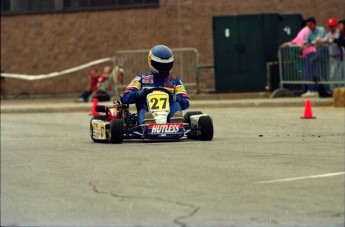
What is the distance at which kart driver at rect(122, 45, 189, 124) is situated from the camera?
8281 mm

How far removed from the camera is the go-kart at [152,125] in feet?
29.1

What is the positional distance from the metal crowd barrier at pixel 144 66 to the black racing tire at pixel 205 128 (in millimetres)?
292

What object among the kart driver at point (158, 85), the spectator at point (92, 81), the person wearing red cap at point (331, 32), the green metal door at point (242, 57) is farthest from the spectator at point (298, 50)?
the spectator at point (92, 81)

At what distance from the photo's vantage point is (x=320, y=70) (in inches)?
400

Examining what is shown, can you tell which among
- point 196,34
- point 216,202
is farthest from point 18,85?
point 216,202

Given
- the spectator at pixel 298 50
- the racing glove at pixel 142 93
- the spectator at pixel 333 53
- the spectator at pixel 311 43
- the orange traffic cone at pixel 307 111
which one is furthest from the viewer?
the orange traffic cone at pixel 307 111

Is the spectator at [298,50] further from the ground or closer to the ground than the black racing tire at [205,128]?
further from the ground

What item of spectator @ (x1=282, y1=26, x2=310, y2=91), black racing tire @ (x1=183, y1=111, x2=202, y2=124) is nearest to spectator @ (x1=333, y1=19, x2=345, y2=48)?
spectator @ (x1=282, y1=26, x2=310, y2=91)

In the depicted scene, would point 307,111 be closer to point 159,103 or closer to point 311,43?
point 311,43

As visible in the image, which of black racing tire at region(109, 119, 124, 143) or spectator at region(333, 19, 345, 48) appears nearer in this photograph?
spectator at region(333, 19, 345, 48)

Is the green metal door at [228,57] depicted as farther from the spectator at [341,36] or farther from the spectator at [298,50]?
the spectator at [341,36]

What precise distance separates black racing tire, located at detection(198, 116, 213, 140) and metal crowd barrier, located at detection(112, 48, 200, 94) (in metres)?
0.29

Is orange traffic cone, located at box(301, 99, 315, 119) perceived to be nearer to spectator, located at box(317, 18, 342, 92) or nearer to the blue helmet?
spectator, located at box(317, 18, 342, 92)

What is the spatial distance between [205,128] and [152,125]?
1.51ft
